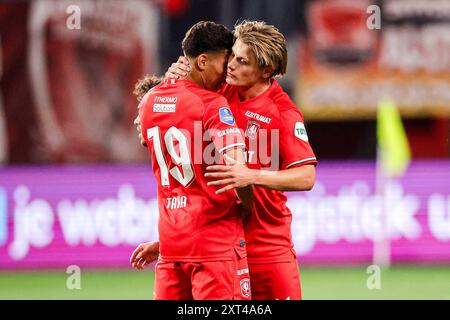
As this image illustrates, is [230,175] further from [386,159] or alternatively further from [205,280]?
[386,159]

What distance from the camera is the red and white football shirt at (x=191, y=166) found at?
5422mm

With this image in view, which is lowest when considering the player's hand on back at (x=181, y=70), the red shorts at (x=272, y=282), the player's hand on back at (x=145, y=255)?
the red shorts at (x=272, y=282)

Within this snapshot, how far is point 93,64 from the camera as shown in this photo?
13.7 meters

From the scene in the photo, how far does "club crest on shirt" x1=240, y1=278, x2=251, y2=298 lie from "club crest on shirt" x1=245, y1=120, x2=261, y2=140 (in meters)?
0.86

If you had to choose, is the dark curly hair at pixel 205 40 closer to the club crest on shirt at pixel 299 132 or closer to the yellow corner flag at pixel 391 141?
the club crest on shirt at pixel 299 132

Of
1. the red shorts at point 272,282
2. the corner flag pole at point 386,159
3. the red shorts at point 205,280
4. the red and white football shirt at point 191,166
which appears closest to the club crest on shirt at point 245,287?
the red shorts at point 205,280

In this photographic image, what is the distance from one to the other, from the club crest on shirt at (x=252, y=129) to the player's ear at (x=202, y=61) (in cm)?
51

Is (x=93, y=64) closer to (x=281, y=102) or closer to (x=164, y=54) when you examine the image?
(x=164, y=54)

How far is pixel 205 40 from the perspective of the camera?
5.59m

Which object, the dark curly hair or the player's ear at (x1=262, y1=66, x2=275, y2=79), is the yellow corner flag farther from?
the dark curly hair

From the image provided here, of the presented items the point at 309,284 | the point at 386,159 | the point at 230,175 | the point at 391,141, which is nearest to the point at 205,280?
the point at 230,175

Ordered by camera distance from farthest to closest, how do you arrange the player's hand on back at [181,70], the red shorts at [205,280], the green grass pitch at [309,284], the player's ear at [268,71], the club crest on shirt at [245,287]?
1. the green grass pitch at [309,284]
2. the player's ear at [268,71]
3. the player's hand on back at [181,70]
4. the club crest on shirt at [245,287]
5. the red shorts at [205,280]

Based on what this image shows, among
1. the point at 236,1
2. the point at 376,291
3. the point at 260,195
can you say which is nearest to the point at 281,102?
the point at 260,195

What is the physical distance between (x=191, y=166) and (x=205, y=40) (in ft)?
2.28
